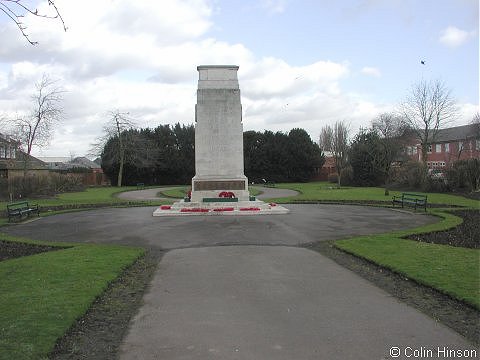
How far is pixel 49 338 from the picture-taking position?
4.86 metres

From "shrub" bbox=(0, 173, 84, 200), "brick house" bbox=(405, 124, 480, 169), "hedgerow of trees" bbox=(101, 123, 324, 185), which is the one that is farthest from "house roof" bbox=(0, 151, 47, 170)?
"brick house" bbox=(405, 124, 480, 169)

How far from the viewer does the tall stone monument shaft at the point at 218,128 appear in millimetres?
22375

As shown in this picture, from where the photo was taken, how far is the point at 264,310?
587 centimetres

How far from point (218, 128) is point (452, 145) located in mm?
57291

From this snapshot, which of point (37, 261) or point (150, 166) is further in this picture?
point (150, 166)

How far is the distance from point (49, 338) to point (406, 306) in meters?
4.65

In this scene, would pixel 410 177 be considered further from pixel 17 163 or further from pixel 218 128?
pixel 17 163

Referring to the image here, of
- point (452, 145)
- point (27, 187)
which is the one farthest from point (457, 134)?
point (27, 187)

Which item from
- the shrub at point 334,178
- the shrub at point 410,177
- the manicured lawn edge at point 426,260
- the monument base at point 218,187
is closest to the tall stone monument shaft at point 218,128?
the monument base at point 218,187

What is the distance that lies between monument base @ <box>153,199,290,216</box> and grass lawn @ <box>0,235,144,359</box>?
8075 mm

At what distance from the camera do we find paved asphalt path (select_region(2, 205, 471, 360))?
15.2ft

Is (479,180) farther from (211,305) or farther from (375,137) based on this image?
(211,305)

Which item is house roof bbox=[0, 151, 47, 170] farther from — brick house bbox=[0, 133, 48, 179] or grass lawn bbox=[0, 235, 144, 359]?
grass lawn bbox=[0, 235, 144, 359]

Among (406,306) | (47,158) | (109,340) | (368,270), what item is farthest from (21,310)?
(47,158)
